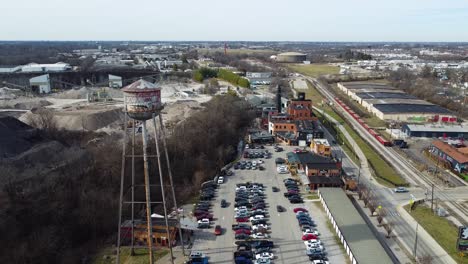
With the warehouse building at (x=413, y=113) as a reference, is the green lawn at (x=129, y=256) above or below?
below

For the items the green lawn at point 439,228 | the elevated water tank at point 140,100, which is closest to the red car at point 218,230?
the elevated water tank at point 140,100

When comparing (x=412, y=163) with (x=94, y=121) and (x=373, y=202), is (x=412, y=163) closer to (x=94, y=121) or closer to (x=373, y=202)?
(x=373, y=202)

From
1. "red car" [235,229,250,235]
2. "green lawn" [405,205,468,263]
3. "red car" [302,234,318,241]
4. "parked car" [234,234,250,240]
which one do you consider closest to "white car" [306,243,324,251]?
"red car" [302,234,318,241]

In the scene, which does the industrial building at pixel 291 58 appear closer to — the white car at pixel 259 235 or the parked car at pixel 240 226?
the parked car at pixel 240 226

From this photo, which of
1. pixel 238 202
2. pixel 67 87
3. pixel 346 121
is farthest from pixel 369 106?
pixel 67 87

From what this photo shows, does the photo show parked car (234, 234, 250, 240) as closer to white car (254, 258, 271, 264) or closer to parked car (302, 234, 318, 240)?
white car (254, 258, 271, 264)

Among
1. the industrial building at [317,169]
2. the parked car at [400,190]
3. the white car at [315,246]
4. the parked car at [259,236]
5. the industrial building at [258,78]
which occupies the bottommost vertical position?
the parked car at [400,190]
